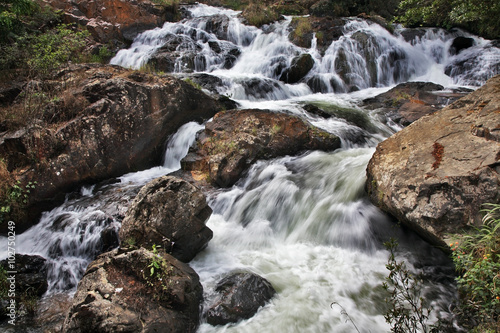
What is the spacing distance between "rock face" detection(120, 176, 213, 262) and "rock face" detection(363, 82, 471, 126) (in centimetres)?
741

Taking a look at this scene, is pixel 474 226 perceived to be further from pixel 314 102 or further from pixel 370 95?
pixel 370 95

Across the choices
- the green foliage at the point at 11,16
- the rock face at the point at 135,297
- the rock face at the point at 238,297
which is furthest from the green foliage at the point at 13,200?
the green foliage at the point at 11,16

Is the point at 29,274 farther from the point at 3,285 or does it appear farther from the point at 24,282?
the point at 3,285

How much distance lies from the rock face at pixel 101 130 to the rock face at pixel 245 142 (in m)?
1.19

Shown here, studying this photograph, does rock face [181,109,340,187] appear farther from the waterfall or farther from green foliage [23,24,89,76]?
green foliage [23,24,89,76]

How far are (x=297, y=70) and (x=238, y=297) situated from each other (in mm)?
10783

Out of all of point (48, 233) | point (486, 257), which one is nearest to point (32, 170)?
point (48, 233)

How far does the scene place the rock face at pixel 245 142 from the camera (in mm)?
7172

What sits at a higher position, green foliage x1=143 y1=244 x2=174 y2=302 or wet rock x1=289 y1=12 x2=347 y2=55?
wet rock x1=289 y1=12 x2=347 y2=55

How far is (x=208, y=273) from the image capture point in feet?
16.1

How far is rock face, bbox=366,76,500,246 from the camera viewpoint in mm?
4059

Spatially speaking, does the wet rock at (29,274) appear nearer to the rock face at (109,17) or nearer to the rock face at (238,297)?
the rock face at (238,297)

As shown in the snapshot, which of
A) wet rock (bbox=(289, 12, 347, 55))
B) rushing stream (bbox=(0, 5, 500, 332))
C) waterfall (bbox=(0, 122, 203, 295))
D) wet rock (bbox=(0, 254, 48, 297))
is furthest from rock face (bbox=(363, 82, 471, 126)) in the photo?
wet rock (bbox=(0, 254, 48, 297))

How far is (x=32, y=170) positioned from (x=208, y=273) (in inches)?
183
